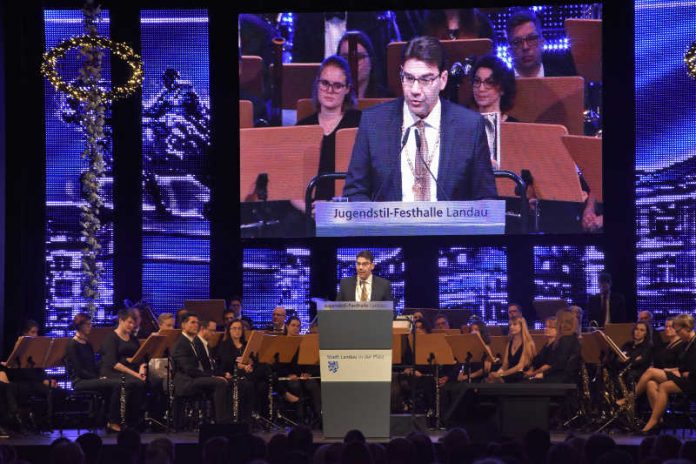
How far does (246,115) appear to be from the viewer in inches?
634

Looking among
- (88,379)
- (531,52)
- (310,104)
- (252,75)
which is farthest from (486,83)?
(88,379)

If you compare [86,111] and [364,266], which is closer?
[364,266]

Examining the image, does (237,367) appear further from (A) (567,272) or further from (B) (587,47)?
(B) (587,47)

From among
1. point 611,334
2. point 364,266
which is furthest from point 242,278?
point 364,266

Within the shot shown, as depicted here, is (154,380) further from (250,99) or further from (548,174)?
(548,174)

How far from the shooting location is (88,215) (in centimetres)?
1570

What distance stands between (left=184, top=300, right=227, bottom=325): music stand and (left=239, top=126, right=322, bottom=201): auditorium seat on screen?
170cm

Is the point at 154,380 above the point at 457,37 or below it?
below

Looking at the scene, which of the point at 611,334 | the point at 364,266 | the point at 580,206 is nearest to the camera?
the point at 364,266

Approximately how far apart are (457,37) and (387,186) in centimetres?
219

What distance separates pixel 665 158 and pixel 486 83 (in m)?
2.60

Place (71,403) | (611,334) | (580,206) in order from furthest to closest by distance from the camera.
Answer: (580,206) → (71,403) → (611,334)

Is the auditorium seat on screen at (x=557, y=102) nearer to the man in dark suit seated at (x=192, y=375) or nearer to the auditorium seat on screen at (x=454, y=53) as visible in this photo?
the auditorium seat on screen at (x=454, y=53)

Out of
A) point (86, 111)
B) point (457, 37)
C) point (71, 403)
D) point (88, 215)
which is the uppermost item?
point (457, 37)
